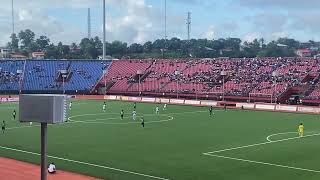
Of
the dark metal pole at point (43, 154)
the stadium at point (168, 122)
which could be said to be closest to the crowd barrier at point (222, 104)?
the stadium at point (168, 122)

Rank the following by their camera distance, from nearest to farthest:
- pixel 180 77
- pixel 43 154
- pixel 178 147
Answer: pixel 43 154, pixel 178 147, pixel 180 77

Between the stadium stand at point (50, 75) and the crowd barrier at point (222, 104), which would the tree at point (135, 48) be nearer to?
the stadium stand at point (50, 75)

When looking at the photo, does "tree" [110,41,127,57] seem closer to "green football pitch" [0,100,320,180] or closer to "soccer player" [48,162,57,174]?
"green football pitch" [0,100,320,180]

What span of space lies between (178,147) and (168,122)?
681 inches

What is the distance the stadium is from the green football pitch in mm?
75

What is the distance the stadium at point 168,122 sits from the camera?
30.6 metres

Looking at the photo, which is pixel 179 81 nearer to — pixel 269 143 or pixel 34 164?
pixel 269 143

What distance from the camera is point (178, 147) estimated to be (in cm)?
3828

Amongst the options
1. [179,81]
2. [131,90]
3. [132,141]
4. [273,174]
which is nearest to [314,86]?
[179,81]

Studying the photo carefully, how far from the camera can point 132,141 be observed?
41469 mm

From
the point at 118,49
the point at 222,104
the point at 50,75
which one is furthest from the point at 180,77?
the point at 118,49

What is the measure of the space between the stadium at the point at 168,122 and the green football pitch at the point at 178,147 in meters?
0.08

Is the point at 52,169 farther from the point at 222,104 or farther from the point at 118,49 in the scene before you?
the point at 118,49

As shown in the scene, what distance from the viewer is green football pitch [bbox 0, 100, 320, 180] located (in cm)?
3006
